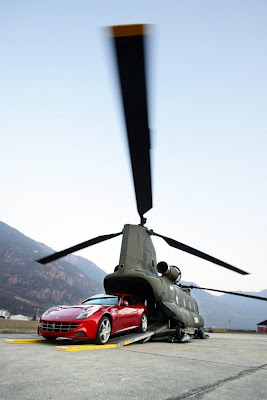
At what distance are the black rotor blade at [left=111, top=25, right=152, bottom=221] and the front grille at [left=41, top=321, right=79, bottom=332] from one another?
147 inches

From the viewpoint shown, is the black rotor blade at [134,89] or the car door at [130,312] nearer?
the black rotor blade at [134,89]

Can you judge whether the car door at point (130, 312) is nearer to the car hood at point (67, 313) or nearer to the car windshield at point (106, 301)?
the car windshield at point (106, 301)

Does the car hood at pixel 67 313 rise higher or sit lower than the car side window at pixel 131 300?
lower

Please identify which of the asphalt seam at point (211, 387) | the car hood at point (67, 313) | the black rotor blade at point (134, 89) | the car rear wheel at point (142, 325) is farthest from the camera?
the car rear wheel at point (142, 325)

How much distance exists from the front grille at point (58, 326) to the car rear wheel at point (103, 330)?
1.80ft

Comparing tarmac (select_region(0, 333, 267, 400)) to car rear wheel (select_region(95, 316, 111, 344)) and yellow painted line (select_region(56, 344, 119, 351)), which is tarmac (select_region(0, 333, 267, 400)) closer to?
yellow painted line (select_region(56, 344, 119, 351))

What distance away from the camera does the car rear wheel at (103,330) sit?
21.2 feet

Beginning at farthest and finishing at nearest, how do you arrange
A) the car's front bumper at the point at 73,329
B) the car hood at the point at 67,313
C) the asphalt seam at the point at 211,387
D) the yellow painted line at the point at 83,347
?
the car hood at the point at 67,313 → the car's front bumper at the point at 73,329 → the yellow painted line at the point at 83,347 → the asphalt seam at the point at 211,387

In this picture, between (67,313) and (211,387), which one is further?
(67,313)

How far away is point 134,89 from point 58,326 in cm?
536

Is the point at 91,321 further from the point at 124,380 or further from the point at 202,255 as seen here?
the point at 202,255

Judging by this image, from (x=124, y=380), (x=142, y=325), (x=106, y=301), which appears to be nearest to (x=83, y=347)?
(x=106, y=301)

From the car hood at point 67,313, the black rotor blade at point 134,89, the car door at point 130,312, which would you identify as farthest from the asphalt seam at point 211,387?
the car door at point 130,312

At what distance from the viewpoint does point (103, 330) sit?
673 centimetres
